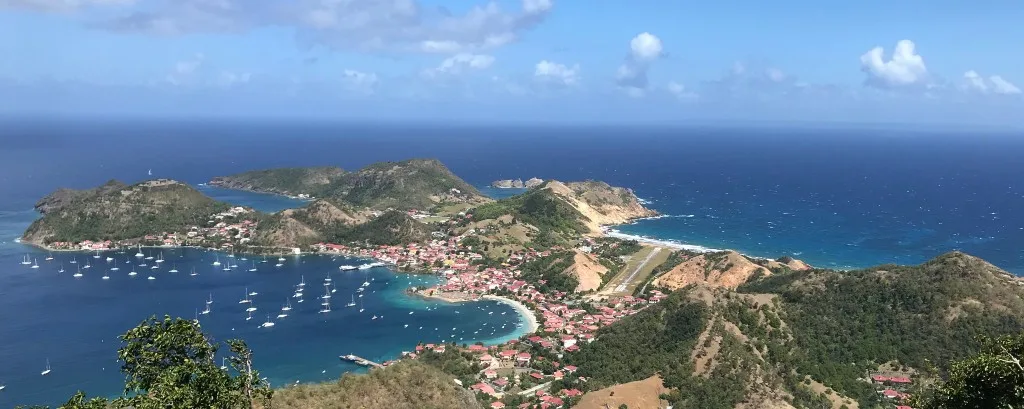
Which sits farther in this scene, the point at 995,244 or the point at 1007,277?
the point at 995,244

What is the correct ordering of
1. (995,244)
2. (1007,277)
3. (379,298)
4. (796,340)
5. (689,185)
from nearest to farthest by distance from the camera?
(796,340) → (1007,277) → (379,298) → (995,244) → (689,185)

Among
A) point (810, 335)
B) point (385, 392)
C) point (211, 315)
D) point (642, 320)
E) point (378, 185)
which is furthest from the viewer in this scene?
point (378, 185)

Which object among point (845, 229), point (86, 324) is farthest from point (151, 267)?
point (845, 229)

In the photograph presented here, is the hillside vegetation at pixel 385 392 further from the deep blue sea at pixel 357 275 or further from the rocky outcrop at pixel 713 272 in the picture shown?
the rocky outcrop at pixel 713 272

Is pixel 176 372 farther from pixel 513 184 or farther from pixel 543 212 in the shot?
pixel 513 184

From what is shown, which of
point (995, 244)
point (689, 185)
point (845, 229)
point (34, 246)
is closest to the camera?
point (34, 246)

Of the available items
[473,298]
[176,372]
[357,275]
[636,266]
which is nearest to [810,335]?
[473,298]

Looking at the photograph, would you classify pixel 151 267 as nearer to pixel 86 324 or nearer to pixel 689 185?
pixel 86 324
